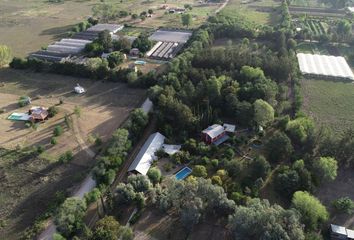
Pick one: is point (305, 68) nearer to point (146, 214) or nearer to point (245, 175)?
point (245, 175)

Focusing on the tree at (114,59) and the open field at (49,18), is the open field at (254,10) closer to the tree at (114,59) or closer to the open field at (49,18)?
the open field at (49,18)

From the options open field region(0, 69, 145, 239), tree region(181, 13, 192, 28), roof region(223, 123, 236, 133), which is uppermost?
tree region(181, 13, 192, 28)

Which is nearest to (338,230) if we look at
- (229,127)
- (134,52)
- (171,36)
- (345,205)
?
(345,205)

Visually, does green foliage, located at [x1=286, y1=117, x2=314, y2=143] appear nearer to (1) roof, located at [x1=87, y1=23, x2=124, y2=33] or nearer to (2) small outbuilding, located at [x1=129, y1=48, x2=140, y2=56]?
(2) small outbuilding, located at [x1=129, y1=48, x2=140, y2=56]

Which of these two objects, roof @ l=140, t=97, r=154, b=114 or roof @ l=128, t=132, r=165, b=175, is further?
roof @ l=140, t=97, r=154, b=114

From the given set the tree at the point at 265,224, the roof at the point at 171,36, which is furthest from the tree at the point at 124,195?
the roof at the point at 171,36

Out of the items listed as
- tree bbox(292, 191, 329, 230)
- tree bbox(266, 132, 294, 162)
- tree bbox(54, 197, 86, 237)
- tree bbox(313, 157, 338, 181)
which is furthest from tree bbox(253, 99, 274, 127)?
tree bbox(54, 197, 86, 237)

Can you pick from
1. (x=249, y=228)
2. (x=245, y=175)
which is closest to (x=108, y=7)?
(x=245, y=175)
